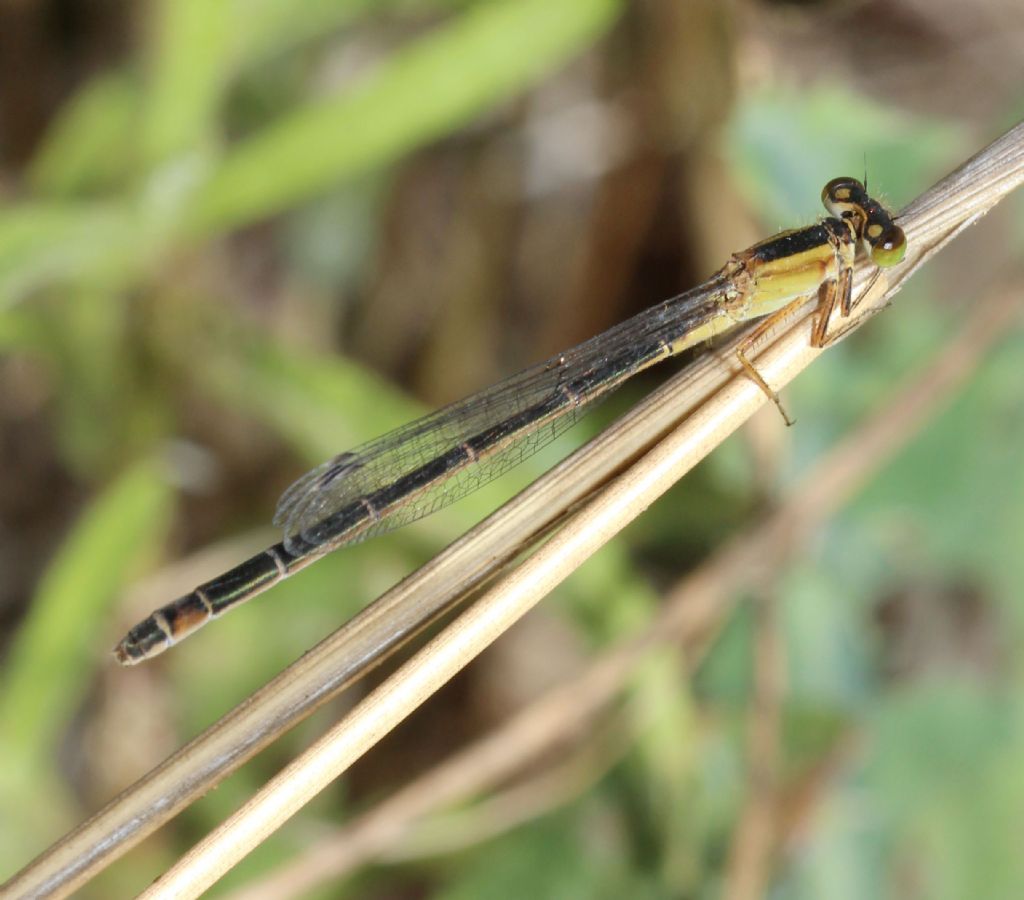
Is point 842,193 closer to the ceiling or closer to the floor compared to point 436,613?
closer to the ceiling

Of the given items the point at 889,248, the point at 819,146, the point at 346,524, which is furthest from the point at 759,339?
the point at 819,146

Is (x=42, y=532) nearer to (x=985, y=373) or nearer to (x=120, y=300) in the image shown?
(x=120, y=300)

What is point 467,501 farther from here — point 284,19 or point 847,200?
point 284,19

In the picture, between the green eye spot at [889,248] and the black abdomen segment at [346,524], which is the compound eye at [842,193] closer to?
the green eye spot at [889,248]

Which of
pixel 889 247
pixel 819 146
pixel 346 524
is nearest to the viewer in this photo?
pixel 889 247

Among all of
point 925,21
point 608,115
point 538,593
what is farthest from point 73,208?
point 925,21

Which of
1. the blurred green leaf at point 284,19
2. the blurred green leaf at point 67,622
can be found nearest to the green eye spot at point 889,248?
the blurred green leaf at point 67,622

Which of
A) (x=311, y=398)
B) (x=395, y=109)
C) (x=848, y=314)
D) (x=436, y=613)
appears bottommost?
(x=436, y=613)
